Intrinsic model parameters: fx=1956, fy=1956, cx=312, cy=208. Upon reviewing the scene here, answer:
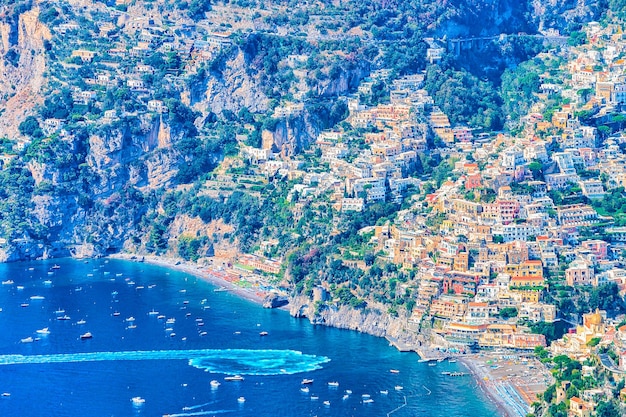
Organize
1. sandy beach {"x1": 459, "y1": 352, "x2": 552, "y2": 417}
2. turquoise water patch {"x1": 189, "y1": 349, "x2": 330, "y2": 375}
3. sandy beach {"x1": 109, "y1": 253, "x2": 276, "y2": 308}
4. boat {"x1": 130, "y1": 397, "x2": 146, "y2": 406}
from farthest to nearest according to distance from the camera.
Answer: sandy beach {"x1": 109, "y1": 253, "x2": 276, "y2": 308} → turquoise water patch {"x1": 189, "y1": 349, "x2": 330, "y2": 375} → boat {"x1": 130, "y1": 397, "x2": 146, "y2": 406} → sandy beach {"x1": 459, "y1": 352, "x2": 552, "y2": 417}

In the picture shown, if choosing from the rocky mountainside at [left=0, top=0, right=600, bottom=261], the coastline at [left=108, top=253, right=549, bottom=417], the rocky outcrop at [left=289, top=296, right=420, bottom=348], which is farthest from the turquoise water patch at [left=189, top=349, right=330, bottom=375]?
the rocky mountainside at [left=0, top=0, right=600, bottom=261]

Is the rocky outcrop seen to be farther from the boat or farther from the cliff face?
the cliff face

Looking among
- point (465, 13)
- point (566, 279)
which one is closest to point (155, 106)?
point (465, 13)

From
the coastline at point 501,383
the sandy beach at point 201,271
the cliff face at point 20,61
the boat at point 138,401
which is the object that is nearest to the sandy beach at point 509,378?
the coastline at point 501,383

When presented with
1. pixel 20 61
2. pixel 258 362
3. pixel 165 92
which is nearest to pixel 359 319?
pixel 258 362

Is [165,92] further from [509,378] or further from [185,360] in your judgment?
[509,378]
